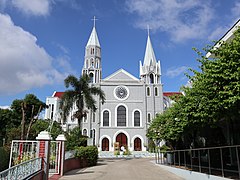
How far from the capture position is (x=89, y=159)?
60.4 feet

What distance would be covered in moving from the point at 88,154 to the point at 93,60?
27.0m

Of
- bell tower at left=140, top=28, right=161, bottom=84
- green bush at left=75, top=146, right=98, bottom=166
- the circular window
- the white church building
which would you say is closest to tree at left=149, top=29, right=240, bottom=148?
green bush at left=75, top=146, right=98, bottom=166

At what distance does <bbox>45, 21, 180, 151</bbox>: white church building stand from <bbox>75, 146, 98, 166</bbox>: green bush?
59.4 ft

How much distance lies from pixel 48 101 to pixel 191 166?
157 ft

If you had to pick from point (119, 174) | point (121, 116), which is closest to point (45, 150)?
point (119, 174)

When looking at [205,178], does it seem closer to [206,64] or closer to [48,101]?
[206,64]

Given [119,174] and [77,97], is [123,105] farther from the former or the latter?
[119,174]

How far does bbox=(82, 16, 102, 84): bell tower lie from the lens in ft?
139

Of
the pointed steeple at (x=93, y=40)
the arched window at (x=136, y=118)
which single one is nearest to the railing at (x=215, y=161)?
the arched window at (x=136, y=118)

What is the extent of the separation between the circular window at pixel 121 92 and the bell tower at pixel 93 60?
4.10 metres

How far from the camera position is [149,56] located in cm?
4459

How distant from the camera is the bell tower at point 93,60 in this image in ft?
139

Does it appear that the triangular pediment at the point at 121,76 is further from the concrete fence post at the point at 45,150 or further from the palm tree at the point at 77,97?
the concrete fence post at the point at 45,150

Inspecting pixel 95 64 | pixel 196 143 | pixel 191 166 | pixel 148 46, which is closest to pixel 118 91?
pixel 95 64
